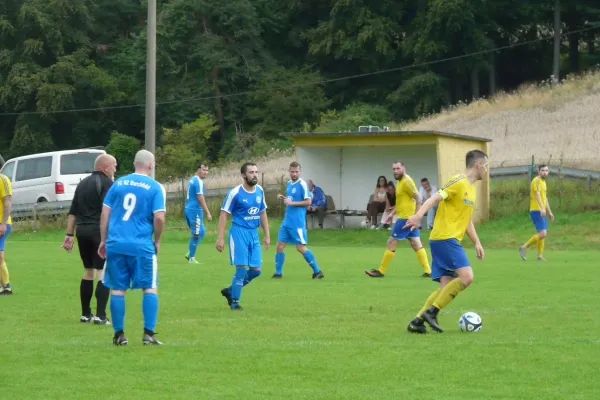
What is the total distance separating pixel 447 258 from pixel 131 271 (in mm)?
3331

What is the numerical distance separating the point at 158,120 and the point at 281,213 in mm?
33443

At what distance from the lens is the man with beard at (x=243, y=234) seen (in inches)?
590

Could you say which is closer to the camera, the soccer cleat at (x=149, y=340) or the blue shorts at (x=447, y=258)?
the soccer cleat at (x=149, y=340)

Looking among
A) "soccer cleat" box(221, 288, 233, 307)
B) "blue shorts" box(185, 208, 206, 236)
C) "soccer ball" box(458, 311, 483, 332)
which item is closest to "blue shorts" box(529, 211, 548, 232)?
"blue shorts" box(185, 208, 206, 236)

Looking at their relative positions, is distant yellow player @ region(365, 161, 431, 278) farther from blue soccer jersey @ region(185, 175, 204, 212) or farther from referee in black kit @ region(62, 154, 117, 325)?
referee in black kit @ region(62, 154, 117, 325)

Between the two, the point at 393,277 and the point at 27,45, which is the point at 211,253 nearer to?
the point at 393,277

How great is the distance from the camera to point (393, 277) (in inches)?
811

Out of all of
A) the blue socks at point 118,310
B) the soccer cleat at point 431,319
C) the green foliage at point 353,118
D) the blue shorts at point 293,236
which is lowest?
the soccer cleat at point 431,319

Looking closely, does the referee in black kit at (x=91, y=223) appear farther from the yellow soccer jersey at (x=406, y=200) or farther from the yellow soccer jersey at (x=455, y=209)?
the yellow soccer jersey at (x=406, y=200)

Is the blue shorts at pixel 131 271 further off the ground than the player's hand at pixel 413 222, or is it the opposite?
the player's hand at pixel 413 222

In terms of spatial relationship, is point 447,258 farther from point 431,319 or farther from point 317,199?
point 317,199

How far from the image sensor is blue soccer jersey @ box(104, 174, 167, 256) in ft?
35.8

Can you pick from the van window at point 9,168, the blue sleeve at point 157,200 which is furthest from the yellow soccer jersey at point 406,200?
the van window at point 9,168

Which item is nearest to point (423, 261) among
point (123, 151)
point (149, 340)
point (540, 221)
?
point (540, 221)
